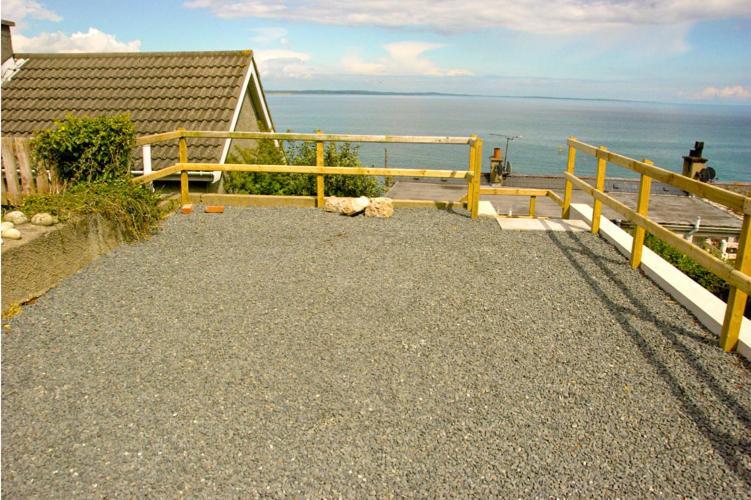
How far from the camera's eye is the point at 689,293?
5.46m

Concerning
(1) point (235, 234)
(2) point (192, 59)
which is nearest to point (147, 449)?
(1) point (235, 234)

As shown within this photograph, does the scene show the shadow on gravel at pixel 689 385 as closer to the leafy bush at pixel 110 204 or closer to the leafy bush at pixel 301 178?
the leafy bush at pixel 301 178

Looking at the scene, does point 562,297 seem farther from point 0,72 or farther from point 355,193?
point 0,72

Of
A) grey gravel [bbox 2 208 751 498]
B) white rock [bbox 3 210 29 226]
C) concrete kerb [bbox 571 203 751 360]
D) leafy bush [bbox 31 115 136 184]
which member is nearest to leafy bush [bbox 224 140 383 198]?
leafy bush [bbox 31 115 136 184]

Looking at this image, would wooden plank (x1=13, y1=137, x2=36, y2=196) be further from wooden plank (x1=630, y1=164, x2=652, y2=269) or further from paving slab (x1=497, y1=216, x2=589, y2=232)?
wooden plank (x1=630, y1=164, x2=652, y2=269)

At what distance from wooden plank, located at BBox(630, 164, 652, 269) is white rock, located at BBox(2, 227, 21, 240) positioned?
20.9 ft

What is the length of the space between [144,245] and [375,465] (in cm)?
510

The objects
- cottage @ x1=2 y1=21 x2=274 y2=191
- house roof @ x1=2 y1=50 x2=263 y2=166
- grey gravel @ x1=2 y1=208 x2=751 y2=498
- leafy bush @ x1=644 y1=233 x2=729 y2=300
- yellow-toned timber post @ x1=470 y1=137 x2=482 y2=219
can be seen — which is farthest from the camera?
house roof @ x1=2 y1=50 x2=263 y2=166

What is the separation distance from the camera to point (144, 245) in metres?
7.18

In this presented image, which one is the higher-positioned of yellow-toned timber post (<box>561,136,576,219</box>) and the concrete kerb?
yellow-toned timber post (<box>561,136,576,219</box>)

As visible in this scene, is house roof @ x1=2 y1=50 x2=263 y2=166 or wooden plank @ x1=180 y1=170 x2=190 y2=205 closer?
wooden plank @ x1=180 y1=170 x2=190 y2=205

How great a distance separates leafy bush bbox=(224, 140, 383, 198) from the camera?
10773mm

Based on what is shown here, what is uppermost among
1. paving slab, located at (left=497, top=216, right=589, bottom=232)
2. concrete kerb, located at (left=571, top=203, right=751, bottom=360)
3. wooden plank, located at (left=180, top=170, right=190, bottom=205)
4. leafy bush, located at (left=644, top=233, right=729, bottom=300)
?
wooden plank, located at (left=180, top=170, right=190, bottom=205)

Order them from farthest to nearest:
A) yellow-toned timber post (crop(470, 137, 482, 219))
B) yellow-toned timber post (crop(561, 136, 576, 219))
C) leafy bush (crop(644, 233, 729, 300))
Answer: leafy bush (crop(644, 233, 729, 300))
yellow-toned timber post (crop(561, 136, 576, 219))
yellow-toned timber post (crop(470, 137, 482, 219))
